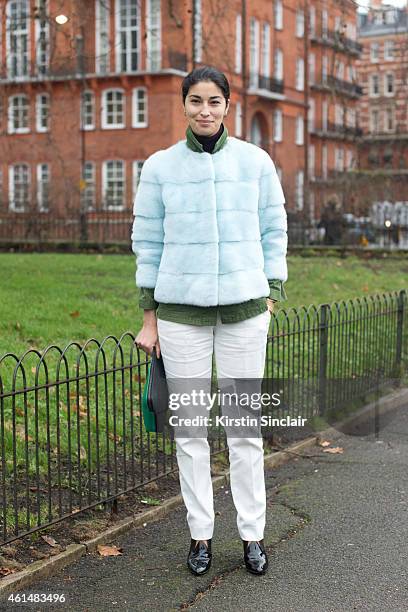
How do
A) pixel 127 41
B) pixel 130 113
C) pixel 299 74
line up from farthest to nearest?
pixel 299 74 → pixel 130 113 → pixel 127 41

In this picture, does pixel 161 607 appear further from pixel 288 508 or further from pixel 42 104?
pixel 42 104

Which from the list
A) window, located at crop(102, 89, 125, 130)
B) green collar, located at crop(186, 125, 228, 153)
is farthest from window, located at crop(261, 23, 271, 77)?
green collar, located at crop(186, 125, 228, 153)

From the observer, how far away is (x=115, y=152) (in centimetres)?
4259

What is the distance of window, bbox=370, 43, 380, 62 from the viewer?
84.5 meters

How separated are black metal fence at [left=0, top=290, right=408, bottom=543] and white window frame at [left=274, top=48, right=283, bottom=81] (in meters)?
40.7

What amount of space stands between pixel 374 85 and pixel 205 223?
86554 mm

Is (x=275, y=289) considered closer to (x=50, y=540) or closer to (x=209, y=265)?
(x=209, y=265)

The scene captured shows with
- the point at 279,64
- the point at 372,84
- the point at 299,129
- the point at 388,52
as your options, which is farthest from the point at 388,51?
the point at 279,64

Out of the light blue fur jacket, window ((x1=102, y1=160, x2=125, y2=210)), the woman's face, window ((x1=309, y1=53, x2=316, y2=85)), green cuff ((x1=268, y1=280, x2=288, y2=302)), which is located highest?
window ((x1=309, y1=53, x2=316, y2=85))

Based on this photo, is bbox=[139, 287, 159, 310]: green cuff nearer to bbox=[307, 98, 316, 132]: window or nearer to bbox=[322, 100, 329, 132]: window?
bbox=[307, 98, 316, 132]: window

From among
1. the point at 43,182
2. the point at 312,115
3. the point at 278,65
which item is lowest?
the point at 43,182

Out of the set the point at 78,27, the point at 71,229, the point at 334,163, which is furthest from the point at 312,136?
the point at 78,27

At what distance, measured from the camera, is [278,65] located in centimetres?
5006

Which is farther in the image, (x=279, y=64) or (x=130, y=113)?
(x=279, y=64)
